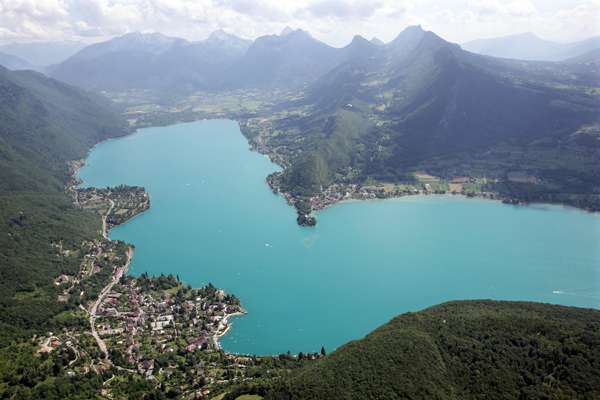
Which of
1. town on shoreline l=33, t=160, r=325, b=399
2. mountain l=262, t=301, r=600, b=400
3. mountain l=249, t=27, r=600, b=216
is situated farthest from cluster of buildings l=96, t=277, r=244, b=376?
mountain l=249, t=27, r=600, b=216

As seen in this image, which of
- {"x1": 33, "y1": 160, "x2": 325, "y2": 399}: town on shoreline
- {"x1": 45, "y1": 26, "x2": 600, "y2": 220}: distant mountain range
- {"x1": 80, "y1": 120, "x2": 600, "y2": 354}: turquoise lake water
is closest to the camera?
{"x1": 33, "y1": 160, "x2": 325, "y2": 399}: town on shoreline

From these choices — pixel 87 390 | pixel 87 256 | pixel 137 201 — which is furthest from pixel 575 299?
pixel 137 201

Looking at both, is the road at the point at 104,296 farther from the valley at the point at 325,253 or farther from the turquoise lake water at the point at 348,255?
the turquoise lake water at the point at 348,255

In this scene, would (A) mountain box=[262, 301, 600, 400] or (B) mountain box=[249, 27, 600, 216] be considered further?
(B) mountain box=[249, 27, 600, 216]

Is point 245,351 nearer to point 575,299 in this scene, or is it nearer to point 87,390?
point 87,390

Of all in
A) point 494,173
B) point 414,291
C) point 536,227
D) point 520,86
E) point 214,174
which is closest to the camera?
point 414,291

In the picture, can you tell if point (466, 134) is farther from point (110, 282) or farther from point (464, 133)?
point (110, 282)

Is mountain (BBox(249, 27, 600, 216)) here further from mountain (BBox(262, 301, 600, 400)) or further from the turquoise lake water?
mountain (BBox(262, 301, 600, 400))
